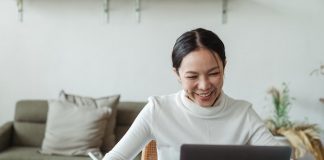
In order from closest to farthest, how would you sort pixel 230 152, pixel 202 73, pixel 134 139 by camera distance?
pixel 230 152, pixel 202 73, pixel 134 139

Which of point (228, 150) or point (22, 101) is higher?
point (228, 150)

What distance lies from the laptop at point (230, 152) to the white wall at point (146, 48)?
2.40 metres

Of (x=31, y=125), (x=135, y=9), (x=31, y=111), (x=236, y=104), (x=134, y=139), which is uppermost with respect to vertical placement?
(x=135, y=9)

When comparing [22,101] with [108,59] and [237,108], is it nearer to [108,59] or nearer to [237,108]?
[108,59]

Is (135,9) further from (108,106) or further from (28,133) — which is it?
(28,133)

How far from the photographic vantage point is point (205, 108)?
4.04 ft

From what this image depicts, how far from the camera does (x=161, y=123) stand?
1.26 m

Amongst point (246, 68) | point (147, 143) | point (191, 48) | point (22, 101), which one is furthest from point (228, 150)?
point (22, 101)

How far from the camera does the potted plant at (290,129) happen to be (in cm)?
279

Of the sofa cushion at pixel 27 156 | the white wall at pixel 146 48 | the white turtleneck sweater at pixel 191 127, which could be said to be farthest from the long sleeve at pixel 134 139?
the white wall at pixel 146 48

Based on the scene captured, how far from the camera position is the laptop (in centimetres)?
91

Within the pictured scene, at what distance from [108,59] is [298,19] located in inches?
62.3

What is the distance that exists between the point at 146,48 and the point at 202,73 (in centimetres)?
230

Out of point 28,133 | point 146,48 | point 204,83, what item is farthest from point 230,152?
point 28,133
